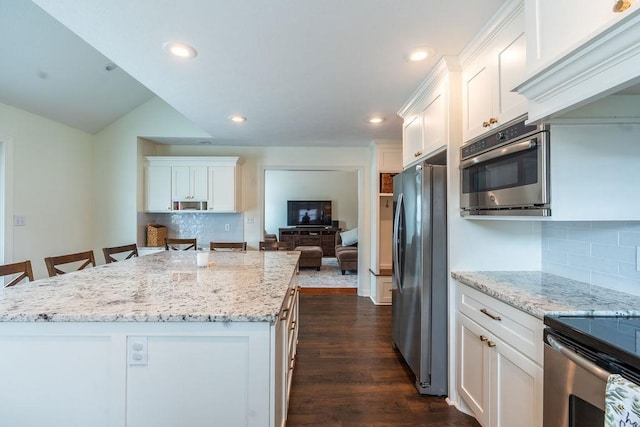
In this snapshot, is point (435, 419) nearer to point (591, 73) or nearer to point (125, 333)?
point (125, 333)

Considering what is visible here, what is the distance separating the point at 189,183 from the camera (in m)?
4.23

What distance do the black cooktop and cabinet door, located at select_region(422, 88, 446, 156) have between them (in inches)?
50.2

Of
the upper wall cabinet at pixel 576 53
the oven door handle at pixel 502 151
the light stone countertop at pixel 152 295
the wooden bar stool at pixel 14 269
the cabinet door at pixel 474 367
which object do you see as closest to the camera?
the upper wall cabinet at pixel 576 53

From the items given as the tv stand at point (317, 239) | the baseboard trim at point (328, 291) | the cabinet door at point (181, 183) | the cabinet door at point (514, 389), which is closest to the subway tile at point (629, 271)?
the cabinet door at point (514, 389)

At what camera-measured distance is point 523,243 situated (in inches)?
76.3

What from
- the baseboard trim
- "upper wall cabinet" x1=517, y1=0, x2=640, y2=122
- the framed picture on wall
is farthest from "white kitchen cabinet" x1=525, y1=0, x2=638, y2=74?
the baseboard trim

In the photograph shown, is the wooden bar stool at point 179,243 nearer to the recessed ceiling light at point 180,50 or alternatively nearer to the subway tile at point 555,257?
the recessed ceiling light at point 180,50

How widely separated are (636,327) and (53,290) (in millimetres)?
2454

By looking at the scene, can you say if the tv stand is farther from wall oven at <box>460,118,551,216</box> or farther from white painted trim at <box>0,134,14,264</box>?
wall oven at <box>460,118,551,216</box>

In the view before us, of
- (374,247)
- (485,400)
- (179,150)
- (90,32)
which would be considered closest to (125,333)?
(90,32)

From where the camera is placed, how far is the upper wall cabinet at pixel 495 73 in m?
1.42

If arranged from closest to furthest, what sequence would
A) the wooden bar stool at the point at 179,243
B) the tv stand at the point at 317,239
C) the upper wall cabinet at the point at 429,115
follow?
1. the upper wall cabinet at the point at 429,115
2. the wooden bar stool at the point at 179,243
3. the tv stand at the point at 317,239

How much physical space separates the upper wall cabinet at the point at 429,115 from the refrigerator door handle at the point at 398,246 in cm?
45

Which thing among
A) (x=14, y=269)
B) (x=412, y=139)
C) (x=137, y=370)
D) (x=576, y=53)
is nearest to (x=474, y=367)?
(x=576, y=53)
